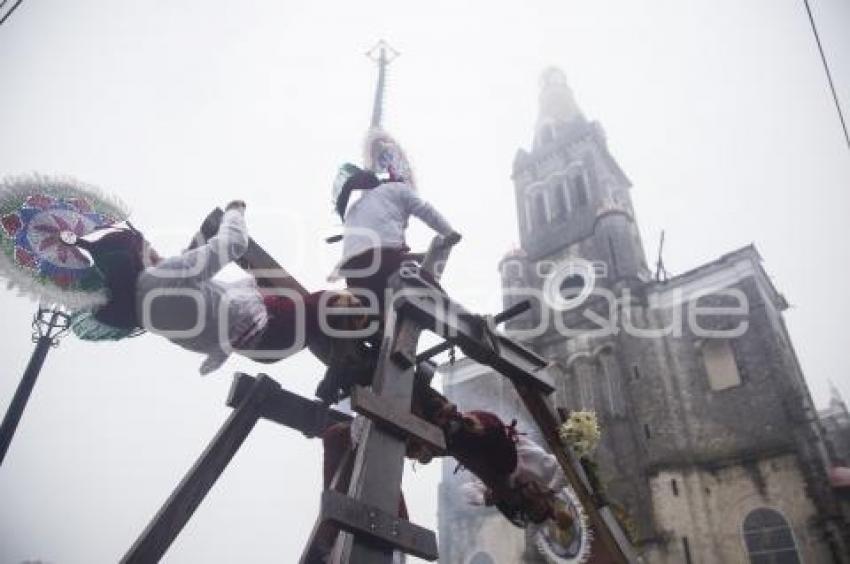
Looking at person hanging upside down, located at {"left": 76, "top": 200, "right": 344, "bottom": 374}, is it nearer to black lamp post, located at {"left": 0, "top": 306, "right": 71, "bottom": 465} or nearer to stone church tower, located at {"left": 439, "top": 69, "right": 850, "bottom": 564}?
black lamp post, located at {"left": 0, "top": 306, "right": 71, "bottom": 465}

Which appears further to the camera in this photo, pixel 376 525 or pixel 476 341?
pixel 476 341

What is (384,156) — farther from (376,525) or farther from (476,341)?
(376,525)

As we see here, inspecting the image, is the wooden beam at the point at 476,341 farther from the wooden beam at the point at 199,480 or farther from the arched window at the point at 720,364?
the arched window at the point at 720,364

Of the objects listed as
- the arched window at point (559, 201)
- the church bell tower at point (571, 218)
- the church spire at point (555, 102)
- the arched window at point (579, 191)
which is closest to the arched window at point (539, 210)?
the church bell tower at point (571, 218)

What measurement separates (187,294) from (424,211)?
181 centimetres

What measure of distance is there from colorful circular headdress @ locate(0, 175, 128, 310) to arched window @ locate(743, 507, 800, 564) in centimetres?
1892

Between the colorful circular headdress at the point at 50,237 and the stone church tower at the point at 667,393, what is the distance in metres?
17.9

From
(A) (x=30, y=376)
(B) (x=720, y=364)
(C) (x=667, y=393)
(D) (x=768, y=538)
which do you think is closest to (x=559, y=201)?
(B) (x=720, y=364)

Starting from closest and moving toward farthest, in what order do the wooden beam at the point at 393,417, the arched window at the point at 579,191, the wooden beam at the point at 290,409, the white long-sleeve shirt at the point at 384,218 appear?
1. the wooden beam at the point at 393,417
2. the wooden beam at the point at 290,409
3. the white long-sleeve shirt at the point at 384,218
4. the arched window at the point at 579,191

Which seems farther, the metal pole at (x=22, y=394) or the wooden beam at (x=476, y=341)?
the metal pole at (x=22, y=394)

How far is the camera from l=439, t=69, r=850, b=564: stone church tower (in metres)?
16.4

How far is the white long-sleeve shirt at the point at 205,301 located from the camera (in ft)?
9.95

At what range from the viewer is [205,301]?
123 inches

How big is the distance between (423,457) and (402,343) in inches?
43.9
